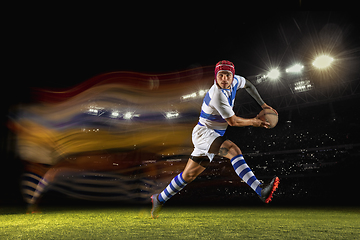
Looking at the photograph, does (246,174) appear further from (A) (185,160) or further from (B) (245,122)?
(A) (185,160)

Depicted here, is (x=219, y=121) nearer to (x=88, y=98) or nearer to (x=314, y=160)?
(x=88, y=98)

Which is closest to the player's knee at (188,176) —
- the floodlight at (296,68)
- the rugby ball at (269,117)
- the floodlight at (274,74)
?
the rugby ball at (269,117)

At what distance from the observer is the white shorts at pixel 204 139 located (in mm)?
4098

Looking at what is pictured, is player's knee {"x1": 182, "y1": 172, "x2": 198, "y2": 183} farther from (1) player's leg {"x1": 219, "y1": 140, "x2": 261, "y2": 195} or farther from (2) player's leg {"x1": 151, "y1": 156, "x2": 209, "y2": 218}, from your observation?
(1) player's leg {"x1": 219, "y1": 140, "x2": 261, "y2": 195}

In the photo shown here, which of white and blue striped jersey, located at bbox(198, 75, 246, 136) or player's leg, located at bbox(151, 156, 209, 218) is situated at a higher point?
white and blue striped jersey, located at bbox(198, 75, 246, 136)

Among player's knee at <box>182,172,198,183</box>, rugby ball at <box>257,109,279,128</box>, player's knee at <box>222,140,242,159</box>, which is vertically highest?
rugby ball at <box>257,109,279,128</box>

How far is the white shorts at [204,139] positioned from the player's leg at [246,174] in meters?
0.20

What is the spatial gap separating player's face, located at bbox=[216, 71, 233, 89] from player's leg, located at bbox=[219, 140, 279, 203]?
2.86 feet

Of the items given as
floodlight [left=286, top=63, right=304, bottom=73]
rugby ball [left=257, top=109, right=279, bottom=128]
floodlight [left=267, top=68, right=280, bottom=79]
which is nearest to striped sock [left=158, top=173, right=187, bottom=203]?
rugby ball [left=257, top=109, right=279, bottom=128]

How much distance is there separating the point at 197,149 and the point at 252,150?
1537 centimetres

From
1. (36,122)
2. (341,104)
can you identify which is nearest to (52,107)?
(36,122)

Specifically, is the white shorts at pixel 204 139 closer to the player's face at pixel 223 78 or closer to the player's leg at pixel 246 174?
the player's leg at pixel 246 174

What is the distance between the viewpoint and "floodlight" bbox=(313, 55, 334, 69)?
43.2ft

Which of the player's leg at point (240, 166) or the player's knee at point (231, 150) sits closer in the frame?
the player's leg at point (240, 166)
